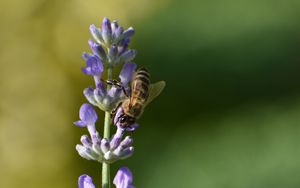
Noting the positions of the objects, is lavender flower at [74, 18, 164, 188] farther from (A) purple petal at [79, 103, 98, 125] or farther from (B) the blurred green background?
(B) the blurred green background

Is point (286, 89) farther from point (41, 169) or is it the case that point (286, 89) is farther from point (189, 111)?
point (41, 169)

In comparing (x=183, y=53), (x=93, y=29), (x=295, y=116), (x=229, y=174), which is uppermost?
(x=183, y=53)

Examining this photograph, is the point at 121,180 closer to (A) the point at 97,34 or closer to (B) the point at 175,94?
(A) the point at 97,34

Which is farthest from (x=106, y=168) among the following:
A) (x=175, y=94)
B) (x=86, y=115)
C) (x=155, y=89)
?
(x=175, y=94)

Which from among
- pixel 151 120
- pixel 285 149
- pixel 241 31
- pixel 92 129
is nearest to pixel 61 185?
pixel 151 120

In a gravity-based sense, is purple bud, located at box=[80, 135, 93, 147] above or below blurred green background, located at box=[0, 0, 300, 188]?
below

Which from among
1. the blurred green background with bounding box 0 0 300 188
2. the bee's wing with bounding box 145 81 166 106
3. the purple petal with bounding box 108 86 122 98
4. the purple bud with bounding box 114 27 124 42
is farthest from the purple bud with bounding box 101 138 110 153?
the blurred green background with bounding box 0 0 300 188
